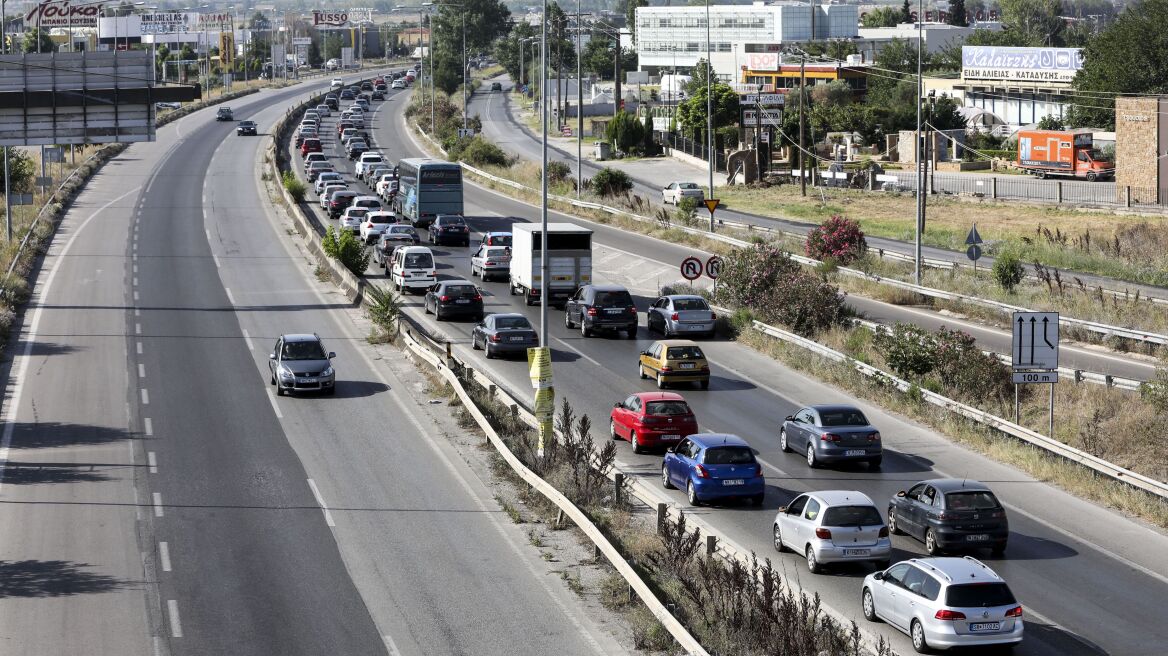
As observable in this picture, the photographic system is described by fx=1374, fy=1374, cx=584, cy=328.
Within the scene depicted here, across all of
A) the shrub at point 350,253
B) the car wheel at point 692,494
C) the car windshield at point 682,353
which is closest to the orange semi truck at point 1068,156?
the shrub at point 350,253

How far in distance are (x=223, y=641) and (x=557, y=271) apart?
29.5 m

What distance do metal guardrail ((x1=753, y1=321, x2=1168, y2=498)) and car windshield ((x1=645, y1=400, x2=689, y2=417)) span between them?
6.69 metres

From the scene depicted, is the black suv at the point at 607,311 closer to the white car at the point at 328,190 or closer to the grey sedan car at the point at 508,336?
the grey sedan car at the point at 508,336

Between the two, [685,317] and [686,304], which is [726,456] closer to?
[685,317]

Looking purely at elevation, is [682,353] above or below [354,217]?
below

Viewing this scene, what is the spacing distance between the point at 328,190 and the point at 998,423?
49.3 meters

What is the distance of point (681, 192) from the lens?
81625mm

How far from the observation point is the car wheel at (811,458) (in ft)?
90.8

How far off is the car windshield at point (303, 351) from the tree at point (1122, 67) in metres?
86.0

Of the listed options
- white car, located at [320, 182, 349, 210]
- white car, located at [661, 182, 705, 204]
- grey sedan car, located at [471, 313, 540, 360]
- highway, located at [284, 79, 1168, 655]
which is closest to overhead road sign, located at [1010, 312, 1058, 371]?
highway, located at [284, 79, 1168, 655]

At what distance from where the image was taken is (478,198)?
7969 centimetres

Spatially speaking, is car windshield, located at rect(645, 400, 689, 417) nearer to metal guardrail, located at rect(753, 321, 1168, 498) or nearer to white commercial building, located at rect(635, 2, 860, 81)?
metal guardrail, located at rect(753, 321, 1168, 498)

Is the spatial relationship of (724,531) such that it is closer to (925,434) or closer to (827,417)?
(827,417)

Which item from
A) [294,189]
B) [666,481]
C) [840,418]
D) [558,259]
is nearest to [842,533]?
[666,481]
